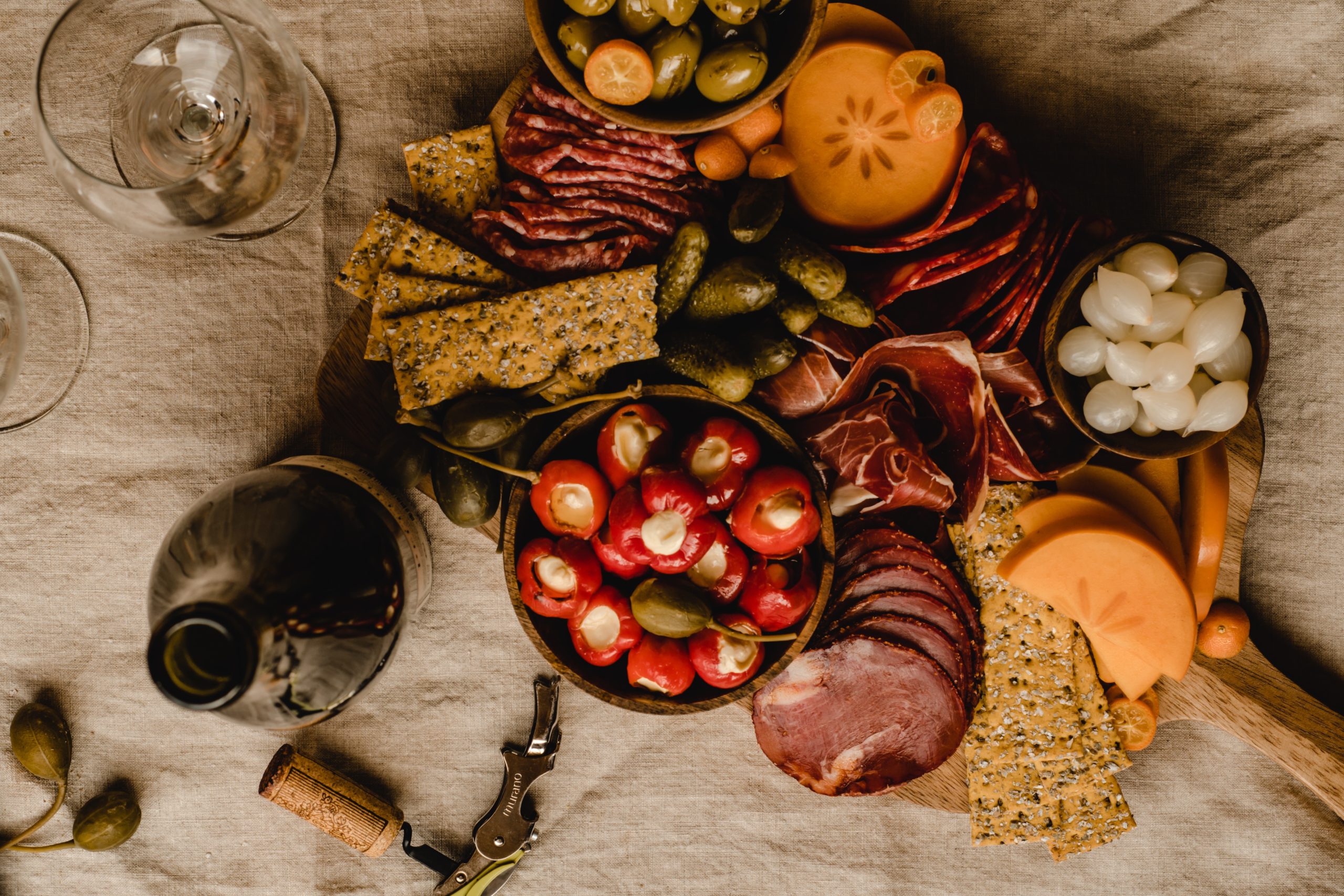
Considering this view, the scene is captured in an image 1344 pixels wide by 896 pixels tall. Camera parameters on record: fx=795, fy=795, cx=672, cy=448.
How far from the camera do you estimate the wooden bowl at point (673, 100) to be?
0.83 m

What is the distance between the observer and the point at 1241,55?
1.05 meters

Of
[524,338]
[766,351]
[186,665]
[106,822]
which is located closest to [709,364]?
[766,351]

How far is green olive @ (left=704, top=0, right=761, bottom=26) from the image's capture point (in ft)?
2.62

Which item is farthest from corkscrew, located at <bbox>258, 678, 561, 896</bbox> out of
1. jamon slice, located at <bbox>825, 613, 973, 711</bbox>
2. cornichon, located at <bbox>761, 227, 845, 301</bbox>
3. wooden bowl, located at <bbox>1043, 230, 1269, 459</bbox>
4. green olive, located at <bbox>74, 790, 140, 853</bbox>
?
wooden bowl, located at <bbox>1043, 230, 1269, 459</bbox>

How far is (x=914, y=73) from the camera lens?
896 mm

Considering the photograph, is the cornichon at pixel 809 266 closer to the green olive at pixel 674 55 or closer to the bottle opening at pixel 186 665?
the green olive at pixel 674 55

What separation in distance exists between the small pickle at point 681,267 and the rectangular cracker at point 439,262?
18 centimetres

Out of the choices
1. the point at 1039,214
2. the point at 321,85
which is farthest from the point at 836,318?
the point at 321,85

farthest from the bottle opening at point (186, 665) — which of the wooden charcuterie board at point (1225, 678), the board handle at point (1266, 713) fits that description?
the board handle at point (1266, 713)

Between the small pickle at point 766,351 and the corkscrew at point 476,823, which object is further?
the corkscrew at point 476,823

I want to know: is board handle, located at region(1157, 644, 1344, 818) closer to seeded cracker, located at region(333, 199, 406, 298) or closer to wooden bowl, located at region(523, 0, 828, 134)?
wooden bowl, located at region(523, 0, 828, 134)

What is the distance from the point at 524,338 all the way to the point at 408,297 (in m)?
0.14

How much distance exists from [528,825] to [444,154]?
87 centimetres

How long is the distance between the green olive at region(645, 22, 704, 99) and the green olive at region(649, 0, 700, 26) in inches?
0.5
